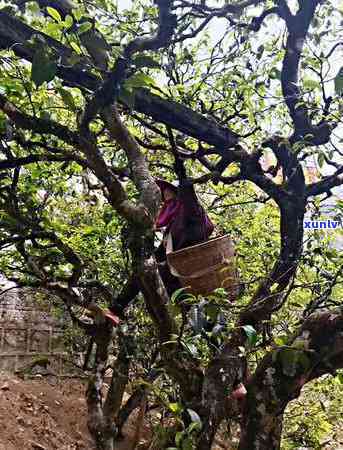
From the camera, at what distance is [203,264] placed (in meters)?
2.26

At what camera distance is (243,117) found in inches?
135

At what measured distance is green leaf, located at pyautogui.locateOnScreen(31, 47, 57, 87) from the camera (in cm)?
131

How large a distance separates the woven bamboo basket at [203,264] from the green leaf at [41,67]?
1.11 meters

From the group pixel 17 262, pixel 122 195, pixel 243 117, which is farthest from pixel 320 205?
pixel 17 262

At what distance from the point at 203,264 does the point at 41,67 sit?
1222 millimetres

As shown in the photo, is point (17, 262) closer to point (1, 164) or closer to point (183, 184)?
point (1, 164)

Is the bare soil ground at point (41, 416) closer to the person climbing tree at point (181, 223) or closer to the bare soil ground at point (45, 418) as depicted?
the bare soil ground at point (45, 418)

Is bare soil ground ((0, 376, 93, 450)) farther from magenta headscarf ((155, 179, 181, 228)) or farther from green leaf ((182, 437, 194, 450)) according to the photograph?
green leaf ((182, 437, 194, 450))

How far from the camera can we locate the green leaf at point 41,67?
131 cm

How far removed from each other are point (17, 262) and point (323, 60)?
9.04 feet

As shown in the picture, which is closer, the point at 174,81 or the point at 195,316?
the point at 195,316

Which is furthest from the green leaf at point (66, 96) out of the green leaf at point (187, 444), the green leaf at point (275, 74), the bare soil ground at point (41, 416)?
the bare soil ground at point (41, 416)

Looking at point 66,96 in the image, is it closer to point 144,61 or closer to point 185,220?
point 144,61

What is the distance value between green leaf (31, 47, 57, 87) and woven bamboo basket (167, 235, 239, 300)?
111cm
